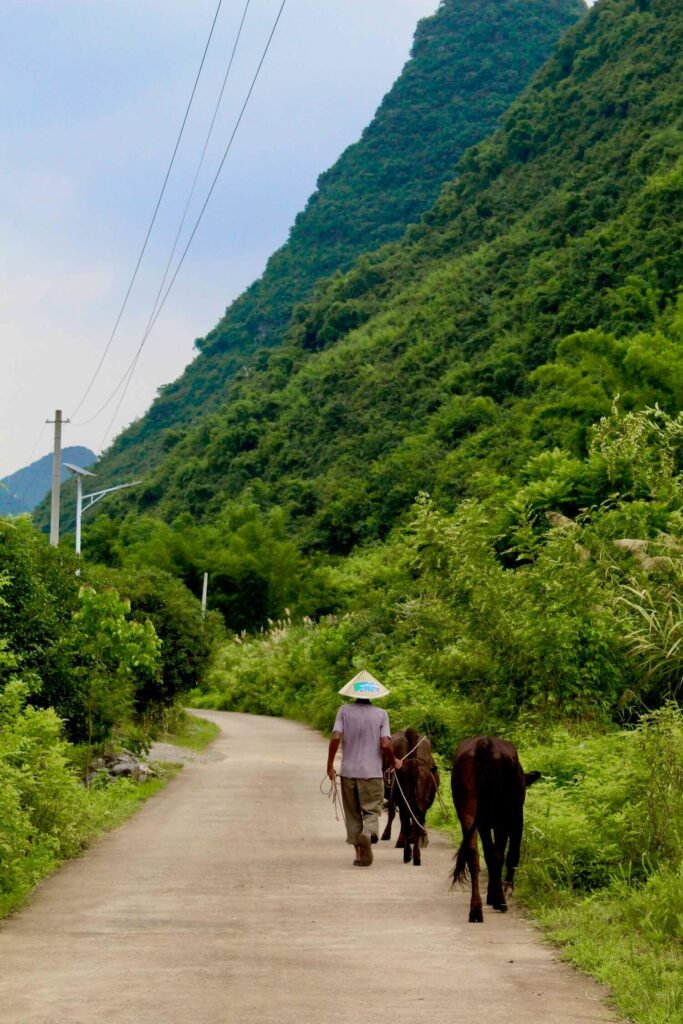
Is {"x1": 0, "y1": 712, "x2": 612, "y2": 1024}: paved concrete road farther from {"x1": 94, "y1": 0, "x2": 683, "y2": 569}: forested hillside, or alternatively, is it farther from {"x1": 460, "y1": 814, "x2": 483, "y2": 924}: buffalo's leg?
{"x1": 94, "y1": 0, "x2": 683, "y2": 569}: forested hillside

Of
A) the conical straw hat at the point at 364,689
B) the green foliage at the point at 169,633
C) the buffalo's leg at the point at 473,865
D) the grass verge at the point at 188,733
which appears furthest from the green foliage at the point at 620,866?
the grass verge at the point at 188,733

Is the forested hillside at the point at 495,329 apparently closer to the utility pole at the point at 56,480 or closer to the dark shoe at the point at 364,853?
the utility pole at the point at 56,480

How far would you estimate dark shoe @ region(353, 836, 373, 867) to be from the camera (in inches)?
513

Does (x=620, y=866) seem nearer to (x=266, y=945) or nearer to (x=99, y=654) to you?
(x=266, y=945)

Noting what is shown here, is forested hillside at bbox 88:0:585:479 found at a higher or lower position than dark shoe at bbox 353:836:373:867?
higher

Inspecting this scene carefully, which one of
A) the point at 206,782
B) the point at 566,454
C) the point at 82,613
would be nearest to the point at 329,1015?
the point at 82,613

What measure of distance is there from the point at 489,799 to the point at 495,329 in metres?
73.4

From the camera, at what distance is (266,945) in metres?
8.89

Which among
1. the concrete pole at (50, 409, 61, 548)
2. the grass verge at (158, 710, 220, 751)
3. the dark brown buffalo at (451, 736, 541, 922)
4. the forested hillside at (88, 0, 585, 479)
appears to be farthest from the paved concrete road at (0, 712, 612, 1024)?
the forested hillside at (88, 0, 585, 479)

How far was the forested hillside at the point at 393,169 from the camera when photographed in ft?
532

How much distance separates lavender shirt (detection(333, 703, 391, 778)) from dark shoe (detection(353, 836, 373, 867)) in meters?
0.73

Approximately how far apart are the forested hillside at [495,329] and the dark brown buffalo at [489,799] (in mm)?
26927

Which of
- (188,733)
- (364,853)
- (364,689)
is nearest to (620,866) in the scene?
(364,853)

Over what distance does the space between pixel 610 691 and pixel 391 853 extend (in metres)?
4.47
